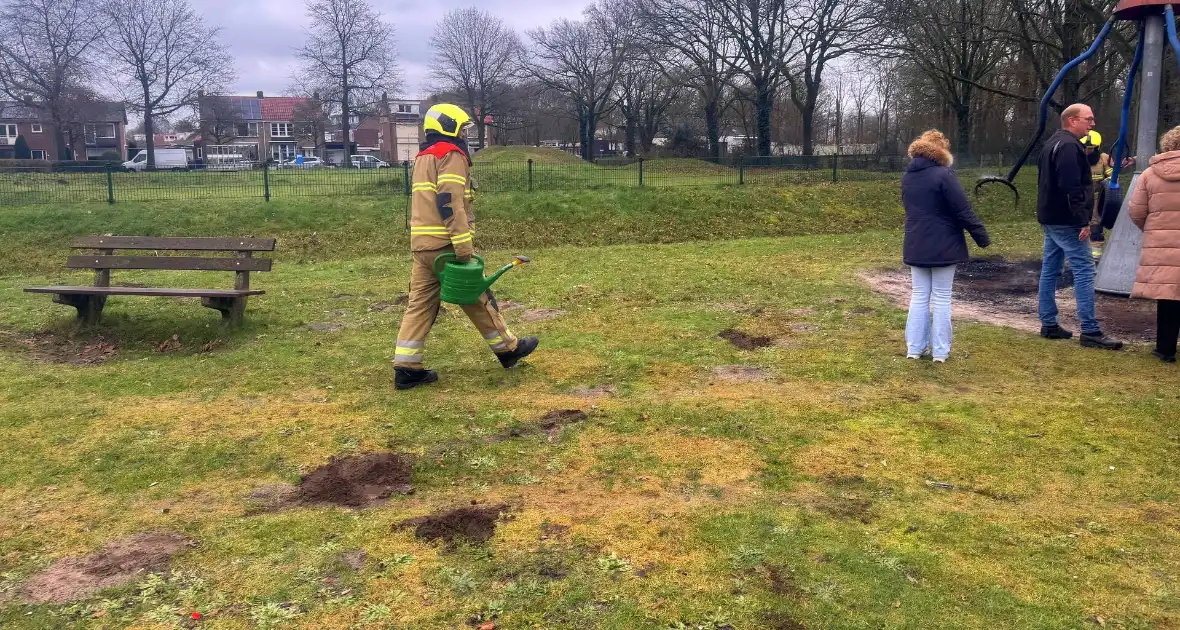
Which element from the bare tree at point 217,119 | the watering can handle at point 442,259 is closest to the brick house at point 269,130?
the bare tree at point 217,119

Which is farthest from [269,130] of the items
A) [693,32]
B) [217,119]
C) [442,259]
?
[442,259]

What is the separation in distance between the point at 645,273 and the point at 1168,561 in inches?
331

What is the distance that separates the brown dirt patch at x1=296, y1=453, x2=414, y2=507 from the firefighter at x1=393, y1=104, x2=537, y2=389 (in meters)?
1.47

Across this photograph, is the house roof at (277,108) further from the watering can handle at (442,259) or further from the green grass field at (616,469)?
the watering can handle at (442,259)

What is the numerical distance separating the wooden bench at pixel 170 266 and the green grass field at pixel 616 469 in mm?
255

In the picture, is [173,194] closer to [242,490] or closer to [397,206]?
[397,206]

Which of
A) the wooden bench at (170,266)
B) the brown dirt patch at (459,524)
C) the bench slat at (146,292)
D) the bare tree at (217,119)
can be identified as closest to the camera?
the brown dirt patch at (459,524)

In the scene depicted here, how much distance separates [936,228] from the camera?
614 cm

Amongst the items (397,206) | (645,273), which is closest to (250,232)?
A: (397,206)

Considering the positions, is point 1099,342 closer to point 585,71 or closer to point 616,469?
point 616,469

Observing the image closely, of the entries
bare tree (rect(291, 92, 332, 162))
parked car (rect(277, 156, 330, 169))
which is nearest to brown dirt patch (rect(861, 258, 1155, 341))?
parked car (rect(277, 156, 330, 169))

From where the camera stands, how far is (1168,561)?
10.8 feet

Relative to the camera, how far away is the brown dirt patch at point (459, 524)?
12.1ft

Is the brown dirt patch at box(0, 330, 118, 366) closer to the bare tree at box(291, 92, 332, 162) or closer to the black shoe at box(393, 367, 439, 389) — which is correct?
the black shoe at box(393, 367, 439, 389)
